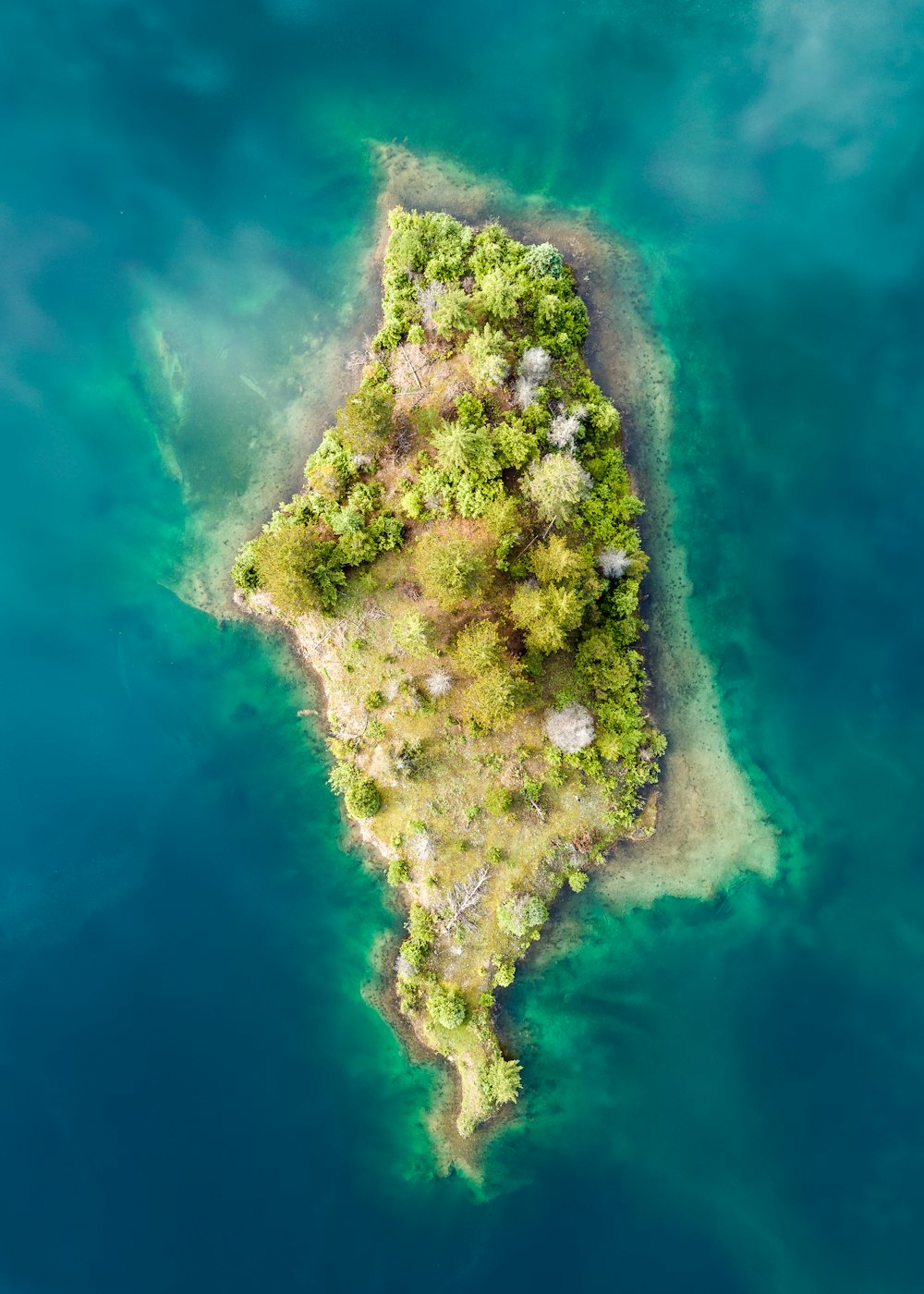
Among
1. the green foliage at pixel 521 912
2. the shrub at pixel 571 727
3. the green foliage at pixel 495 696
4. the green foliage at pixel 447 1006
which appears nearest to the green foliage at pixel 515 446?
the green foliage at pixel 495 696

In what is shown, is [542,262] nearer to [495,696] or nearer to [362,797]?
[495,696]

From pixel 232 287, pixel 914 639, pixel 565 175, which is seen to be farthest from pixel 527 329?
pixel 914 639

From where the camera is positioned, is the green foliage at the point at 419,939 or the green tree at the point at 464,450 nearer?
the green tree at the point at 464,450

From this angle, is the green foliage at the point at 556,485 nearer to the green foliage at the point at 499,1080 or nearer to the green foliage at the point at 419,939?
the green foliage at the point at 419,939

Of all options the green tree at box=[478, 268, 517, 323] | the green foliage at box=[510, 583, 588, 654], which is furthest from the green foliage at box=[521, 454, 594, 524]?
the green tree at box=[478, 268, 517, 323]

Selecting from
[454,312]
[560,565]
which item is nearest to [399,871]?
[560,565]

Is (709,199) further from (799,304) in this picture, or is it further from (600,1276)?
(600,1276)
